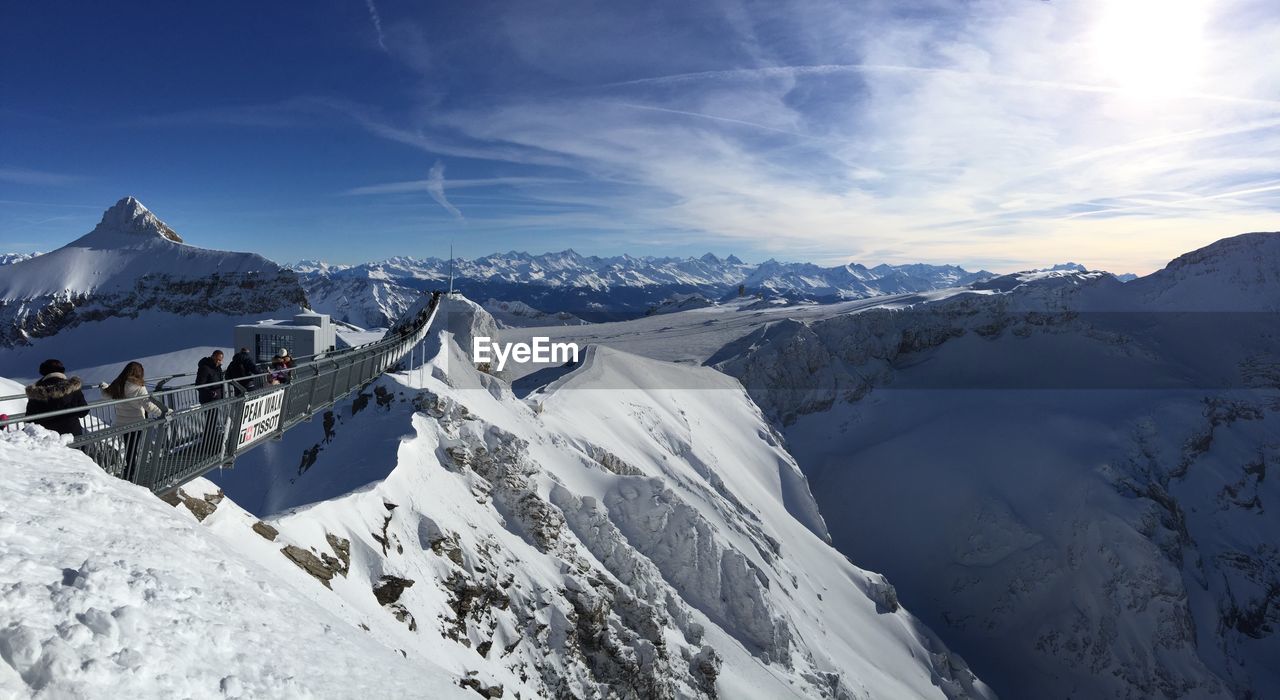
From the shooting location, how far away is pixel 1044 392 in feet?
225

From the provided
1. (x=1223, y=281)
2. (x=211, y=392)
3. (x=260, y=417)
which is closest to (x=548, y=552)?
(x=260, y=417)

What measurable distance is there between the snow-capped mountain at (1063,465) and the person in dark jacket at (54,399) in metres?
Answer: 57.0

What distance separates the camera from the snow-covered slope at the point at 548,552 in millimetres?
12547


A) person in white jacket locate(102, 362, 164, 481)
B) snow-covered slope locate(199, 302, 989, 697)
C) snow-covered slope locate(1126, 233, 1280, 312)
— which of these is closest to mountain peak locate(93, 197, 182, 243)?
snow-covered slope locate(199, 302, 989, 697)

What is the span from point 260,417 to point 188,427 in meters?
2.26

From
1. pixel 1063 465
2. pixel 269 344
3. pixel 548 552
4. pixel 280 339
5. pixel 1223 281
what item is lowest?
pixel 1063 465

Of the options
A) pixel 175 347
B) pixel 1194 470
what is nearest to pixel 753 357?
pixel 1194 470

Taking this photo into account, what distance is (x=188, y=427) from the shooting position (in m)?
8.70

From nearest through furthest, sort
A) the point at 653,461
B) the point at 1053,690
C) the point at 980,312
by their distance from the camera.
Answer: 1. the point at 653,461
2. the point at 1053,690
3. the point at 980,312

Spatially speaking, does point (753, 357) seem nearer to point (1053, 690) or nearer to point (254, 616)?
point (1053, 690)

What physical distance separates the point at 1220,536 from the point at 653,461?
6297 centimetres

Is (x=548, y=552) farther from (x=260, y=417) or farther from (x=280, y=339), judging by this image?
(x=280, y=339)

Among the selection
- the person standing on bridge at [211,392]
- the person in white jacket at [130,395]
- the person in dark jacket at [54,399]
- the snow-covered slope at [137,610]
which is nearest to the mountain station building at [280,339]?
the person standing on bridge at [211,392]

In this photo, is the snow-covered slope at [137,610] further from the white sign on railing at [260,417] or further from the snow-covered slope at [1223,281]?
the snow-covered slope at [1223,281]
